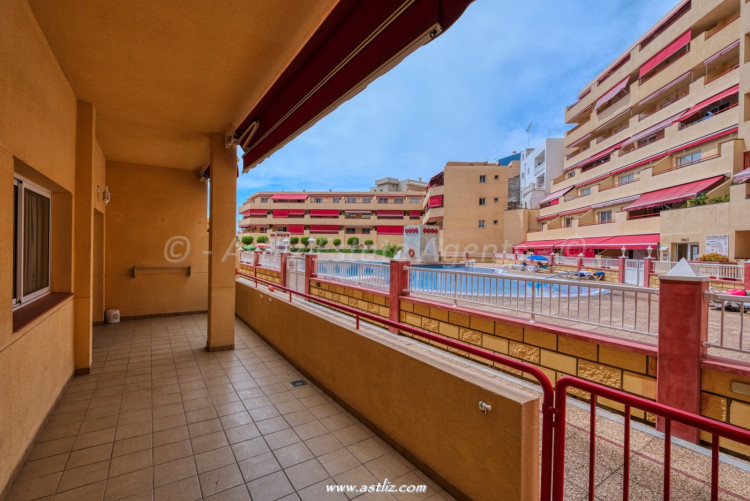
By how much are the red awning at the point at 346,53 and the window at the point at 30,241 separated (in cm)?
241

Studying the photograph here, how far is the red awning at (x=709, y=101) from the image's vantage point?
14.6 meters

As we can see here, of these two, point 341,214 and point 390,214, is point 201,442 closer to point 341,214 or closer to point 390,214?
point 341,214

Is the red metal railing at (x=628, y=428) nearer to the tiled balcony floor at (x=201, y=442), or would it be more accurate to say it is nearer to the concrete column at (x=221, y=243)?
the tiled balcony floor at (x=201, y=442)

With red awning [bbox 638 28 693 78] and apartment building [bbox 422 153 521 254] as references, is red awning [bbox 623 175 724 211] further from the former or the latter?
apartment building [bbox 422 153 521 254]

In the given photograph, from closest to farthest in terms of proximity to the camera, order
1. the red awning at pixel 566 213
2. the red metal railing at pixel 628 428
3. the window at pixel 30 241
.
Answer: the red metal railing at pixel 628 428, the window at pixel 30 241, the red awning at pixel 566 213

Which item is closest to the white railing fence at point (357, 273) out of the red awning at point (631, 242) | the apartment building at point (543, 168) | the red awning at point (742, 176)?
the red awning at point (742, 176)

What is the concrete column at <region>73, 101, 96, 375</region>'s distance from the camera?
3938 millimetres

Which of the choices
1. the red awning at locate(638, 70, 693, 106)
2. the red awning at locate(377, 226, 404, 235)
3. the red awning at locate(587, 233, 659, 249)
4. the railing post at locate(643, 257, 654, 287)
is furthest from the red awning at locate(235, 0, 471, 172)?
the red awning at locate(377, 226, 404, 235)

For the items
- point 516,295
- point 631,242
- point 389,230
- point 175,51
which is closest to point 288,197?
point 389,230

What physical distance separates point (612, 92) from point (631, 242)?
1342 centimetres

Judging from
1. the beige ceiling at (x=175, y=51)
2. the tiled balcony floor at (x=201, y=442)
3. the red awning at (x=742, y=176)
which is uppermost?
the red awning at (x=742, y=176)

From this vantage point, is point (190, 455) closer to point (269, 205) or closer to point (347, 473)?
point (347, 473)

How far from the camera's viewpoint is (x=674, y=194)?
1642 centimetres

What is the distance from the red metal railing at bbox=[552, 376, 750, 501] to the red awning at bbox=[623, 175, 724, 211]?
19.5 metres
